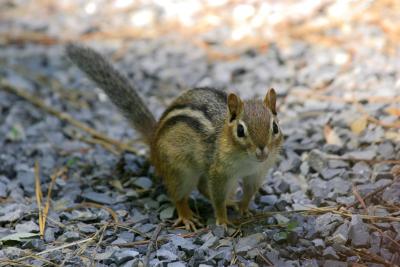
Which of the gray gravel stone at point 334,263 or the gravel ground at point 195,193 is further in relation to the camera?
the gravel ground at point 195,193

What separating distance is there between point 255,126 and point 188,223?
32.8 inches

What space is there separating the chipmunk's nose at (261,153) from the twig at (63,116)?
173 cm

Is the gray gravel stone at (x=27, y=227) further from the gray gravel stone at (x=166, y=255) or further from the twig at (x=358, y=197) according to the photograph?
the twig at (x=358, y=197)

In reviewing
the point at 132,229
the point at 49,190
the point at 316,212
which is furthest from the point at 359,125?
the point at 49,190

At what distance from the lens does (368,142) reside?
442 cm

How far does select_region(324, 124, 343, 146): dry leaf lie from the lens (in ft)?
14.9

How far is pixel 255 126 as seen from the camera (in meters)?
3.36

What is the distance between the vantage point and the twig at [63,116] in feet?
16.5

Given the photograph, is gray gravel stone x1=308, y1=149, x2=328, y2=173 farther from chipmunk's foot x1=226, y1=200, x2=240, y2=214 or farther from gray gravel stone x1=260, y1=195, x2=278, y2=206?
chipmunk's foot x1=226, y1=200, x2=240, y2=214

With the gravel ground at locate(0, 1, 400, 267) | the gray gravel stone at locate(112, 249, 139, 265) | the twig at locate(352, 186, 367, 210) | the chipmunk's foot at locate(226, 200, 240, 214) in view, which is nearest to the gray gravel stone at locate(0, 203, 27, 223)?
Answer: the gravel ground at locate(0, 1, 400, 267)

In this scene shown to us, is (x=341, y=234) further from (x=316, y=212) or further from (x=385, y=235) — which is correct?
(x=316, y=212)

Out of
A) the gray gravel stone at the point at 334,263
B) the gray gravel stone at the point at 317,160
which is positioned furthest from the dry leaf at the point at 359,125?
the gray gravel stone at the point at 334,263

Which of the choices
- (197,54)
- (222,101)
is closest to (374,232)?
(222,101)

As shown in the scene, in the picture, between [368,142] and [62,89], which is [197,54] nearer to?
[62,89]
